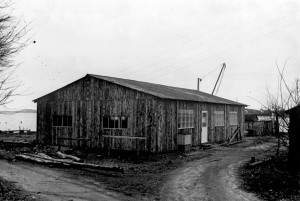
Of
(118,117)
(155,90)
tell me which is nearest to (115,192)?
(118,117)

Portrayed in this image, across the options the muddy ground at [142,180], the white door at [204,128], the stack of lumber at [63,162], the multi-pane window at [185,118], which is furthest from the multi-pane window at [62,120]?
the white door at [204,128]

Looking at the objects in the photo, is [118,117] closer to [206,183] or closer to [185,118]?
[185,118]

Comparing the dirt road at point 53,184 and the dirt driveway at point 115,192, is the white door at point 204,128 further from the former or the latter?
the dirt road at point 53,184

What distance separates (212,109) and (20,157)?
56.0 feet

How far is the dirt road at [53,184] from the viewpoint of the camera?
1133 centimetres

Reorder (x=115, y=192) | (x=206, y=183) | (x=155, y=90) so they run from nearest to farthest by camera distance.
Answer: (x=115, y=192), (x=206, y=183), (x=155, y=90)

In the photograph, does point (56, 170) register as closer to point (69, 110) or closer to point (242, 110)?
point (69, 110)

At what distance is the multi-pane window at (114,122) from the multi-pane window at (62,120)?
3454 millimetres

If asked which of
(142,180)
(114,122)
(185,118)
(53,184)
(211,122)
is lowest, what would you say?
(142,180)

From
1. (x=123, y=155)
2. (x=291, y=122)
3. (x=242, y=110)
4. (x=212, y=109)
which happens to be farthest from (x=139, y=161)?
(x=242, y=110)

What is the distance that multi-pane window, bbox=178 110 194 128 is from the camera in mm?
23848

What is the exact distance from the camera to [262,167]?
50.2ft

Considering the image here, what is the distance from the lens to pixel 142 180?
1441 cm

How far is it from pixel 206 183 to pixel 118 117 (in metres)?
10.8
